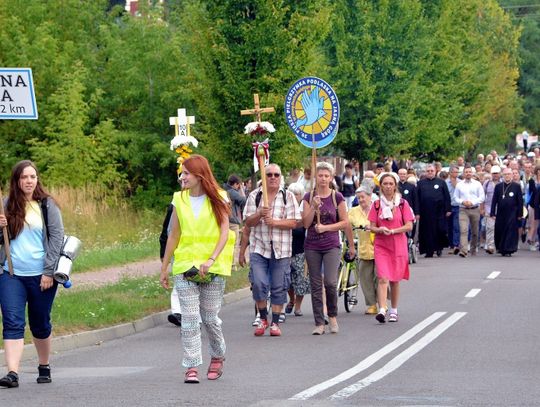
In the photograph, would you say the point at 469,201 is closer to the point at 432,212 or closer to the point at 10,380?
the point at 432,212

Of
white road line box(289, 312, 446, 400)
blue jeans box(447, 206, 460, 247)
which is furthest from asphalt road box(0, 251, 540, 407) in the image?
blue jeans box(447, 206, 460, 247)

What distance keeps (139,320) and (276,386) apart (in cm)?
592

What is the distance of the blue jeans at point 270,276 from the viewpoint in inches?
593

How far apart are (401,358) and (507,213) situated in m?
18.1

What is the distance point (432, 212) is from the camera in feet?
97.3

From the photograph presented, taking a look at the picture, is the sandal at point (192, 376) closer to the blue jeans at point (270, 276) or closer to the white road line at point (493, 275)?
the blue jeans at point (270, 276)

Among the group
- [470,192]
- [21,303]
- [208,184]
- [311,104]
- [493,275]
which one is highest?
[311,104]

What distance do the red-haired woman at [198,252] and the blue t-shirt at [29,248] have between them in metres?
1.02

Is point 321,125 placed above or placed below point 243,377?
above

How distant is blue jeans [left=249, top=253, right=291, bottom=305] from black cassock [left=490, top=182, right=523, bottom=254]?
51.6 ft

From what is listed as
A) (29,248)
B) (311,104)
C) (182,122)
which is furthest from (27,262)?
(182,122)

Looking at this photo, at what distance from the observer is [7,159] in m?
40.3

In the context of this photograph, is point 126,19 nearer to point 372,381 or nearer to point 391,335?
point 391,335

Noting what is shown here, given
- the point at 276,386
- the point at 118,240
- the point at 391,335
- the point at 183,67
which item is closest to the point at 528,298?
the point at 391,335
